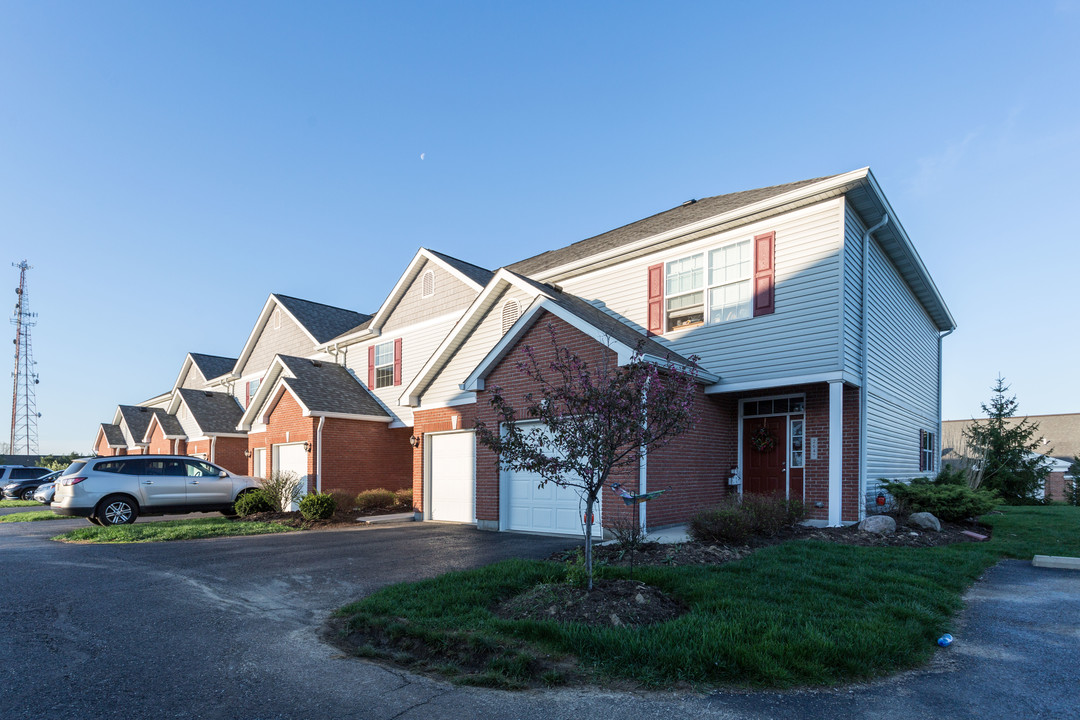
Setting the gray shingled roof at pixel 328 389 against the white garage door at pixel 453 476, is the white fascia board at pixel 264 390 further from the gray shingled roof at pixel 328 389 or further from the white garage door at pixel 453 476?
the white garage door at pixel 453 476

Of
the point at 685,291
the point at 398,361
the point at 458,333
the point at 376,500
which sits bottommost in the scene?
the point at 376,500

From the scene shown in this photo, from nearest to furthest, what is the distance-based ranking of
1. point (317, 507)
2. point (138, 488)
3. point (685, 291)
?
point (685, 291) < point (138, 488) < point (317, 507)

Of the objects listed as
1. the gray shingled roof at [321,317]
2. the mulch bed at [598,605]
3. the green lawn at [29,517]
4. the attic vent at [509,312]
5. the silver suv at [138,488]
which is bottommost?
the green lawn at [29,517]

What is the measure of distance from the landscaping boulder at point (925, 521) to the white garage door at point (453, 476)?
30.3 ft

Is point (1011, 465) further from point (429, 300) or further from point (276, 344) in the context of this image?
point (276, 344)

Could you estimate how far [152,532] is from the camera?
13656mm

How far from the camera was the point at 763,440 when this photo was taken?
1349 centimetres

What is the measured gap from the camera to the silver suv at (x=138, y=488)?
49.9ft

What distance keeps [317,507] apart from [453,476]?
365cm

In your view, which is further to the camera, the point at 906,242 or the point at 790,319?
the point at 906,242

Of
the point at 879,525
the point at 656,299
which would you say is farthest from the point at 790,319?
the point at 879,525

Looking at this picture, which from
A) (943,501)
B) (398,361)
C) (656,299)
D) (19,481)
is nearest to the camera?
(943,501)

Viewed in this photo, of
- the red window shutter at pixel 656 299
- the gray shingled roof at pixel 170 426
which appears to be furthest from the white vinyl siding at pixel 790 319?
the gray shingled roof at pixel 170 426

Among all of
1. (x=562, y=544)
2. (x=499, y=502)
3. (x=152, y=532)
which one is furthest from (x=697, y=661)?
(x=152, y=532)
